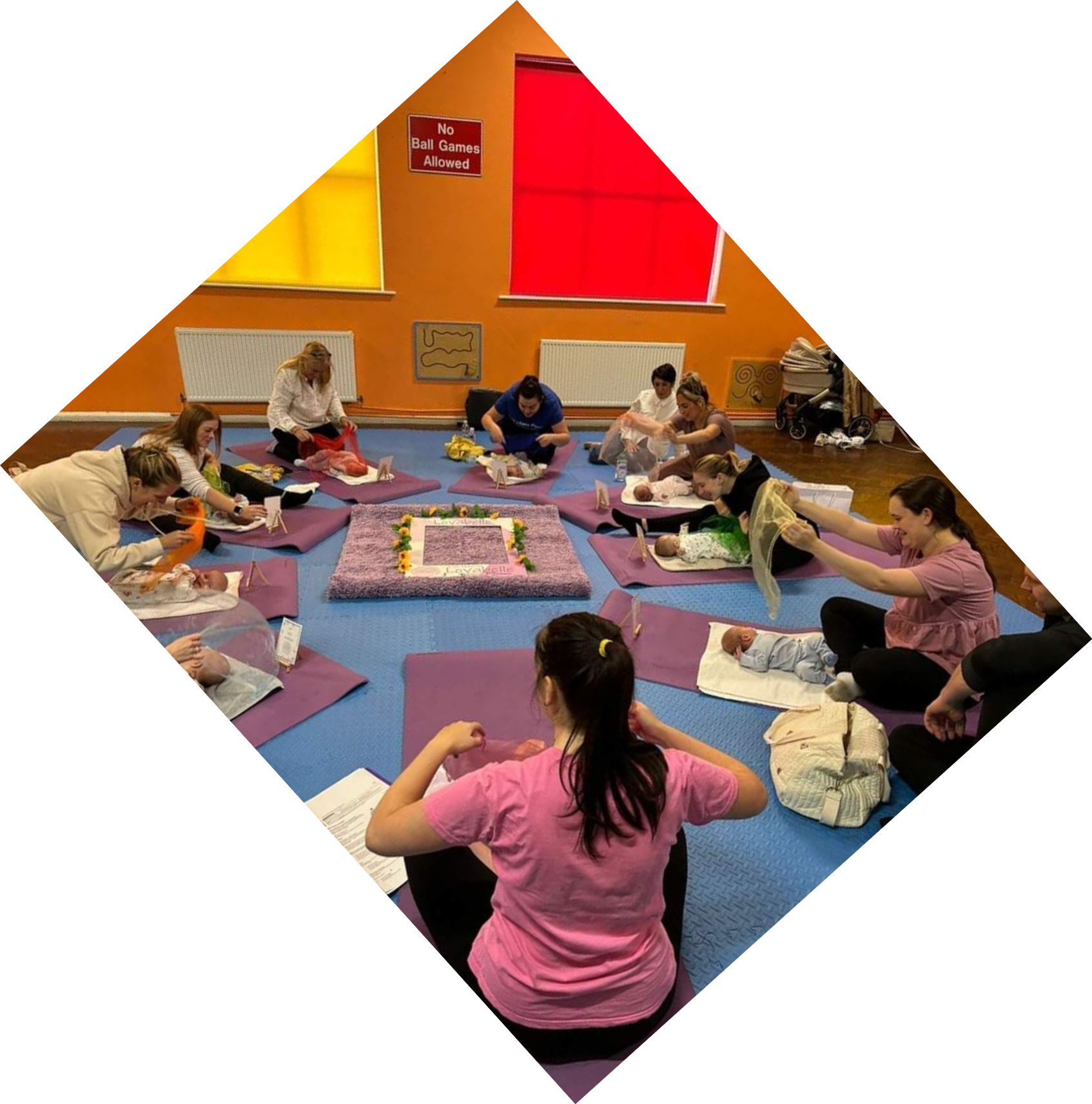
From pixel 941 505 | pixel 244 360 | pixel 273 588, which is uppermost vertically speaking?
pixel 941 505

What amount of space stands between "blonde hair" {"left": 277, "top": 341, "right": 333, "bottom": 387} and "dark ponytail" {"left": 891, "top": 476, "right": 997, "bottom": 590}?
3.38m

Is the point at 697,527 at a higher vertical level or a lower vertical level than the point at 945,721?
lower

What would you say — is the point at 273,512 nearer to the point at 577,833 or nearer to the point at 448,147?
the point at 448,147

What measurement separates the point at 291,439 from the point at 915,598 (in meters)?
3.71

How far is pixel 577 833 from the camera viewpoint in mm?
1170

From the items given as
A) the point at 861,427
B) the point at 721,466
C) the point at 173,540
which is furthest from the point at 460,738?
the point at 861,427

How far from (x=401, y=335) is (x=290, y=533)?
67.6 inches

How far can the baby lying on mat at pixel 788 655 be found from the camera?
2762mm

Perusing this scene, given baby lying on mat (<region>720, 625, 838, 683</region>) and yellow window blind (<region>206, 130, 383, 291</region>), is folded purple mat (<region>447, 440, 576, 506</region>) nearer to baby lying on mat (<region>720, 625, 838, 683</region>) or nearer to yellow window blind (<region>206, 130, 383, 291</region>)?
yellow window blind (<region>206, 130, 383, 291</region>)

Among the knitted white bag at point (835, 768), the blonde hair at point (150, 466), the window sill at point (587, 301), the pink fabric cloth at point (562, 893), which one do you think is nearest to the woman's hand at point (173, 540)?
the blonde hair at point (150, 466)

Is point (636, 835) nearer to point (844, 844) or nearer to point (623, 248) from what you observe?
point (844, 844)

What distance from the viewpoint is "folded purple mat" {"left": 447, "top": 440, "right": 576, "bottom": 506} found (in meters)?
4.36

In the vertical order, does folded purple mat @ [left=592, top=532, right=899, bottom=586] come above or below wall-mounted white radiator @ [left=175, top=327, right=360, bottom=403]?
below

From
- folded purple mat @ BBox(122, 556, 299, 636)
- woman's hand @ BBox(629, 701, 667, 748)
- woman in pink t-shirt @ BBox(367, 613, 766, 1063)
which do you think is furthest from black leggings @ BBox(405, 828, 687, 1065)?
folded purple mat @ BBox(122, 556, 299, 636)
